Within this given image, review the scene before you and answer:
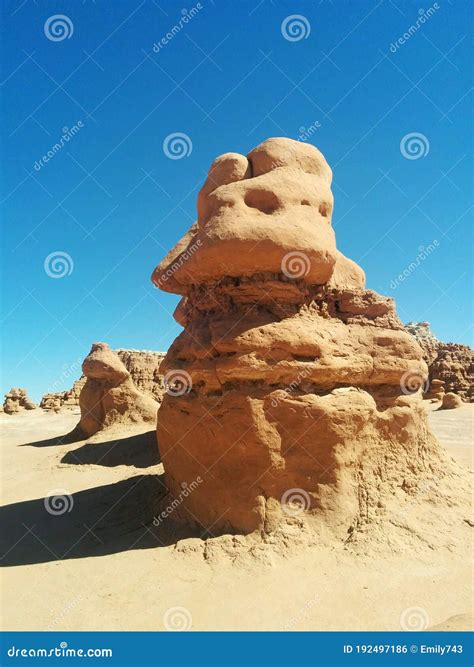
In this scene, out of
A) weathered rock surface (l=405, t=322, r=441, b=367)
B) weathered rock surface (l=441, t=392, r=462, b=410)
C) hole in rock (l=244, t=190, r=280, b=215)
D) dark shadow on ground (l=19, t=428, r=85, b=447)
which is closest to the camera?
hole in rock (l=244, t=190, r=280, b=215)

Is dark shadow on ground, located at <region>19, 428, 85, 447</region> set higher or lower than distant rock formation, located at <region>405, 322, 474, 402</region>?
lower

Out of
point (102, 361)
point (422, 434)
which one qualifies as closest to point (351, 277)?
point (422, 434)

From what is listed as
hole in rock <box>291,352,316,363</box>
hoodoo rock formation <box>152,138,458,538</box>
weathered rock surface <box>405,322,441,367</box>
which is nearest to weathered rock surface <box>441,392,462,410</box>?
weathered rock surface <box>405,322,441,367</box>

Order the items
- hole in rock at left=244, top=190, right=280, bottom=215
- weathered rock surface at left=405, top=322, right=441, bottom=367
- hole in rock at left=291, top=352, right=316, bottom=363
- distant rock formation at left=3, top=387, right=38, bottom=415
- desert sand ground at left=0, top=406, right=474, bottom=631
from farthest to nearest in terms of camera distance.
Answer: weathered rock surface at left=405, top=322, right=441, bottom=367
distant rock formation at left=3, top=387, right=38, bottom=415
hole in rock at left=244, top=190, right=280, bottom=215
hole in rock at left=291, top=352, right=316, bottom=363
desert sand ground at left=0, top=406, right=474, bottom=631

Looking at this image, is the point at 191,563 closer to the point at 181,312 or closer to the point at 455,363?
the point at 181,312

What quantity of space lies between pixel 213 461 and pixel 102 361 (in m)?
7.86

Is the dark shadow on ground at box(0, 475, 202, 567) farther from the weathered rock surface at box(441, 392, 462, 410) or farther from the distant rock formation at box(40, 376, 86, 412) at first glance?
the distant rock formation at box(40, 376, 86, 412)

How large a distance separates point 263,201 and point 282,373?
2070mm

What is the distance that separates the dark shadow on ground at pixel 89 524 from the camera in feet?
17.4

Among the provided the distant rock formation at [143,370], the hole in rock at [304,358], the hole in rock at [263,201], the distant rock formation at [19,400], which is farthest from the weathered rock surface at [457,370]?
the distant rock formation at [19,400]

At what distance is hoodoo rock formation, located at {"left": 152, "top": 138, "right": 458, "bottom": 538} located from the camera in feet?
16.6

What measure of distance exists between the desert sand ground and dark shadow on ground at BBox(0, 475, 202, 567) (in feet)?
0.09

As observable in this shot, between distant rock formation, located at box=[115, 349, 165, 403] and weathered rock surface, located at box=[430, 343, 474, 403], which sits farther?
distant rock formation, located at box=[115, 349, 165, 403]

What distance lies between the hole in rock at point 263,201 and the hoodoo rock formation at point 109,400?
7954mm
